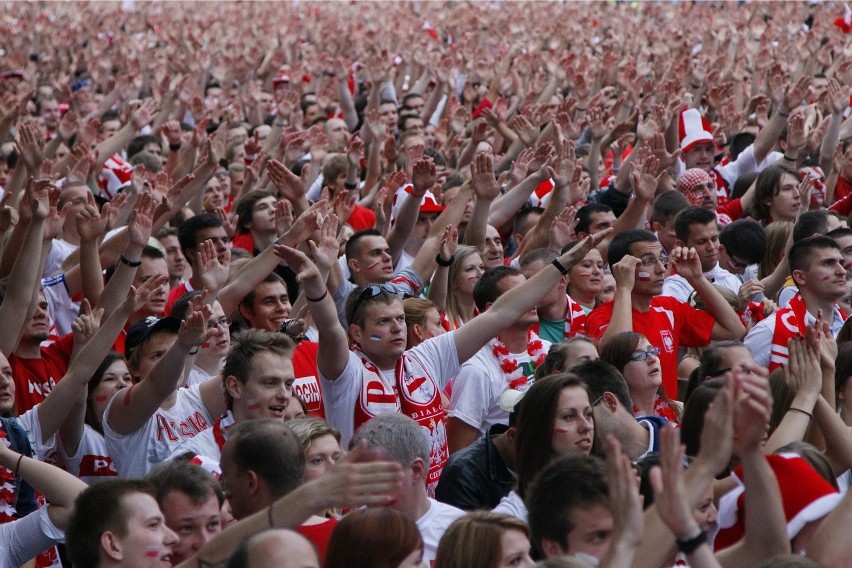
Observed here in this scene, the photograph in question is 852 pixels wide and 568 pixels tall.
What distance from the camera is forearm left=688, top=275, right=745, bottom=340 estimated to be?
646 cm

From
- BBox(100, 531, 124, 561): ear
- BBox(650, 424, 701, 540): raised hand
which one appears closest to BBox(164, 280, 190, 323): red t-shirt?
BBox(100, 531, 124, 561): ear

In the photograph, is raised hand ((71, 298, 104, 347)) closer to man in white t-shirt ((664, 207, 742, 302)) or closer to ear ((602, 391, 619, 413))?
ear ((602, 391, 619, 413))

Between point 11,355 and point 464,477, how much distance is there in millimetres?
2128

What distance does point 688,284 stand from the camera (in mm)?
7086

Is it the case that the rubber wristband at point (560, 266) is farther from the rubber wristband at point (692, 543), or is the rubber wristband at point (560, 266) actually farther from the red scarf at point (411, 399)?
the rubber wristband at point (692, 543)

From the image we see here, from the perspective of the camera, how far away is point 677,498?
2947 mm

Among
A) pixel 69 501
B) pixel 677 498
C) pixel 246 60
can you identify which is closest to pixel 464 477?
pixel 69 501

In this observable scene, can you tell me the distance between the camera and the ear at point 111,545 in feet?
11.4

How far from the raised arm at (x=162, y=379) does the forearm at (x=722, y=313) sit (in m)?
2.68

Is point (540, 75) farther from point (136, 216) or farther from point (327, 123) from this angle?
point (136, 216)

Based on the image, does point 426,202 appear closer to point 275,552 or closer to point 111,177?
point 111,177

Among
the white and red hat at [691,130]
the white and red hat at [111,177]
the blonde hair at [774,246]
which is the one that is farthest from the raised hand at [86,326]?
the white and red hat at [691,130]

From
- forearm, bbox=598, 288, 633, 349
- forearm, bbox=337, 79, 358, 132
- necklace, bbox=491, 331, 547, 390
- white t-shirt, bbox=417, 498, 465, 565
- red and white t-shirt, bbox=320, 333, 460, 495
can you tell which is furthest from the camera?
forearm, bbox=337, 79, 358, 132

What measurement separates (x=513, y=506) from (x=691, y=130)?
6.32 metres
